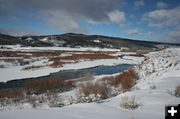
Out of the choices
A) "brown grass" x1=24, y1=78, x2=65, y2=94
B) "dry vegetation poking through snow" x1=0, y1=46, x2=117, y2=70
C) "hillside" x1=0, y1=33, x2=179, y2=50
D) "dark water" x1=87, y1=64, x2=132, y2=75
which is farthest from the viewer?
"hillside" x1=0, y1=33, x2=179, y2=50

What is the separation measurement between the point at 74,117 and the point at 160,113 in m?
2.44

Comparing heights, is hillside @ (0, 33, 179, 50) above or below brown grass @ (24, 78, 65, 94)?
above

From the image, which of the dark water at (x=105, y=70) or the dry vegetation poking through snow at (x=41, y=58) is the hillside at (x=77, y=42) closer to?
the dry vegetation poking through snow at (x=41, y=58)

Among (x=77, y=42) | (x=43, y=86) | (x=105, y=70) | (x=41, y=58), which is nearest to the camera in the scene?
(x=43, y=86)

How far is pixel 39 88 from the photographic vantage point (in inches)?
399

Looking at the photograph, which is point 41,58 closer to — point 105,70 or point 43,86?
point 105,70

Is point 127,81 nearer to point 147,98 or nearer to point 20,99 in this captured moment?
point 147,98

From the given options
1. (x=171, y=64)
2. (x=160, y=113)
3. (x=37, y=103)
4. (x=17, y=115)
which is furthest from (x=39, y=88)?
(x=171, y=64)

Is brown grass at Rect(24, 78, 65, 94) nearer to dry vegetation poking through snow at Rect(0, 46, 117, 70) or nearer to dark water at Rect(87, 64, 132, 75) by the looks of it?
dark water at Rect(87, 64, 132, 75)

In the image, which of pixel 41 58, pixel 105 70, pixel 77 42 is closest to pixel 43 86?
pixel 105 70

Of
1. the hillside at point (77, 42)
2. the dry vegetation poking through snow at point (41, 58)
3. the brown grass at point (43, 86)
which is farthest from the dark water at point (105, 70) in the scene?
the hillside at point (77, 42)

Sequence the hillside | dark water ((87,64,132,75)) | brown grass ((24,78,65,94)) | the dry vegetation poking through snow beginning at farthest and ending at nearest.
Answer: the hillside → the dry vegetation poking through snow → dark water ((87,64,132,75)) → brown grass ((24,78,65,94))

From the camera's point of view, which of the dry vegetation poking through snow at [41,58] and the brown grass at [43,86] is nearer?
the brown grass at [43,86]

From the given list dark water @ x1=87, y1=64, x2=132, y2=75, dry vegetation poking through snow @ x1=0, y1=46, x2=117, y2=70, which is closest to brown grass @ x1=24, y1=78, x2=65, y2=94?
dark water @ x1=87, y1=64, x2=132, y2=75
